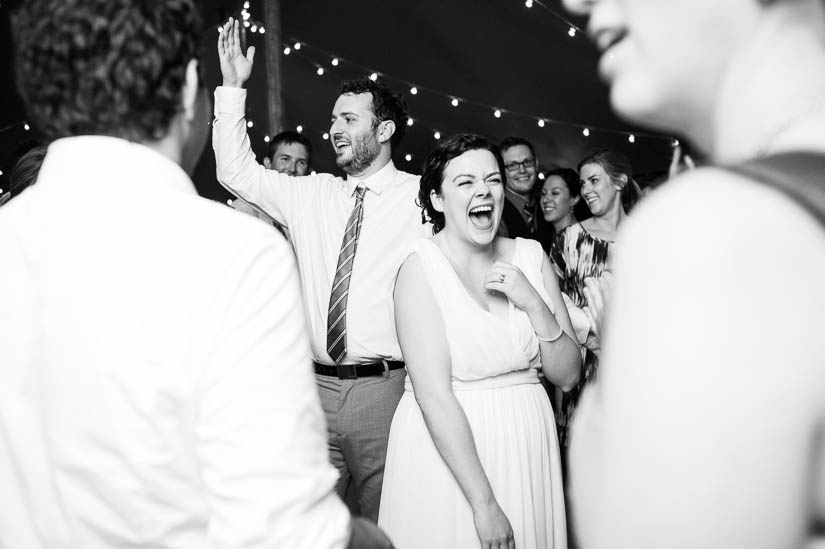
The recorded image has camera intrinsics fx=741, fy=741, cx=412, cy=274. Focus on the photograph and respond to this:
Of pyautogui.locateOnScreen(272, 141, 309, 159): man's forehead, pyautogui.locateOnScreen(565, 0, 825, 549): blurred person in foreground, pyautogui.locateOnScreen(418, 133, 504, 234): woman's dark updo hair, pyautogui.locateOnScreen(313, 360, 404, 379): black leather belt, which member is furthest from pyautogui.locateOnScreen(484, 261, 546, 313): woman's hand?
pyautogui.locateOnScreen(272, 141, 309, 159): man's forehead

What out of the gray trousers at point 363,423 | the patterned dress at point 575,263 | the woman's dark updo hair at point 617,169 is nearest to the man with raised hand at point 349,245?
the gray trousers at point 363,423

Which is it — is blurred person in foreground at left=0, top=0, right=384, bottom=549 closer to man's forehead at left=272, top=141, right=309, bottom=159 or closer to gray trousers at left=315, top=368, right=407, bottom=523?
gray trousers at left=315, top=368, right=407, bottom=523

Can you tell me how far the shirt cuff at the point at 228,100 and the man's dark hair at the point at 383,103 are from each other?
0.51 m

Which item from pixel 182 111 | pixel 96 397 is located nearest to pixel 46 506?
pixel 96 397

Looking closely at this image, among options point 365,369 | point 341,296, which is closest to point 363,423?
point 365,369

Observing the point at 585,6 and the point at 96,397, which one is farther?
the point at 96,397

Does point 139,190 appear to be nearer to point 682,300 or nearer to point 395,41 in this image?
point 682,300

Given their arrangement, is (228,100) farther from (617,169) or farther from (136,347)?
(136,347)

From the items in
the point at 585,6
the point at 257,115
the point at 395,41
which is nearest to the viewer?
the point at 585,6

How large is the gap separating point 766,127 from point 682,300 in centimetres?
16

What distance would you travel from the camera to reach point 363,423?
2699 millimetres

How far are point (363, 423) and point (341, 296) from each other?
0.47 m

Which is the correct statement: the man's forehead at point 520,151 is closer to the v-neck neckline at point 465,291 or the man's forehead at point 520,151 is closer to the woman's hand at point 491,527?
the v-neck neckline at point 465,291

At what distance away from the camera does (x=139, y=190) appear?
2.79ft
